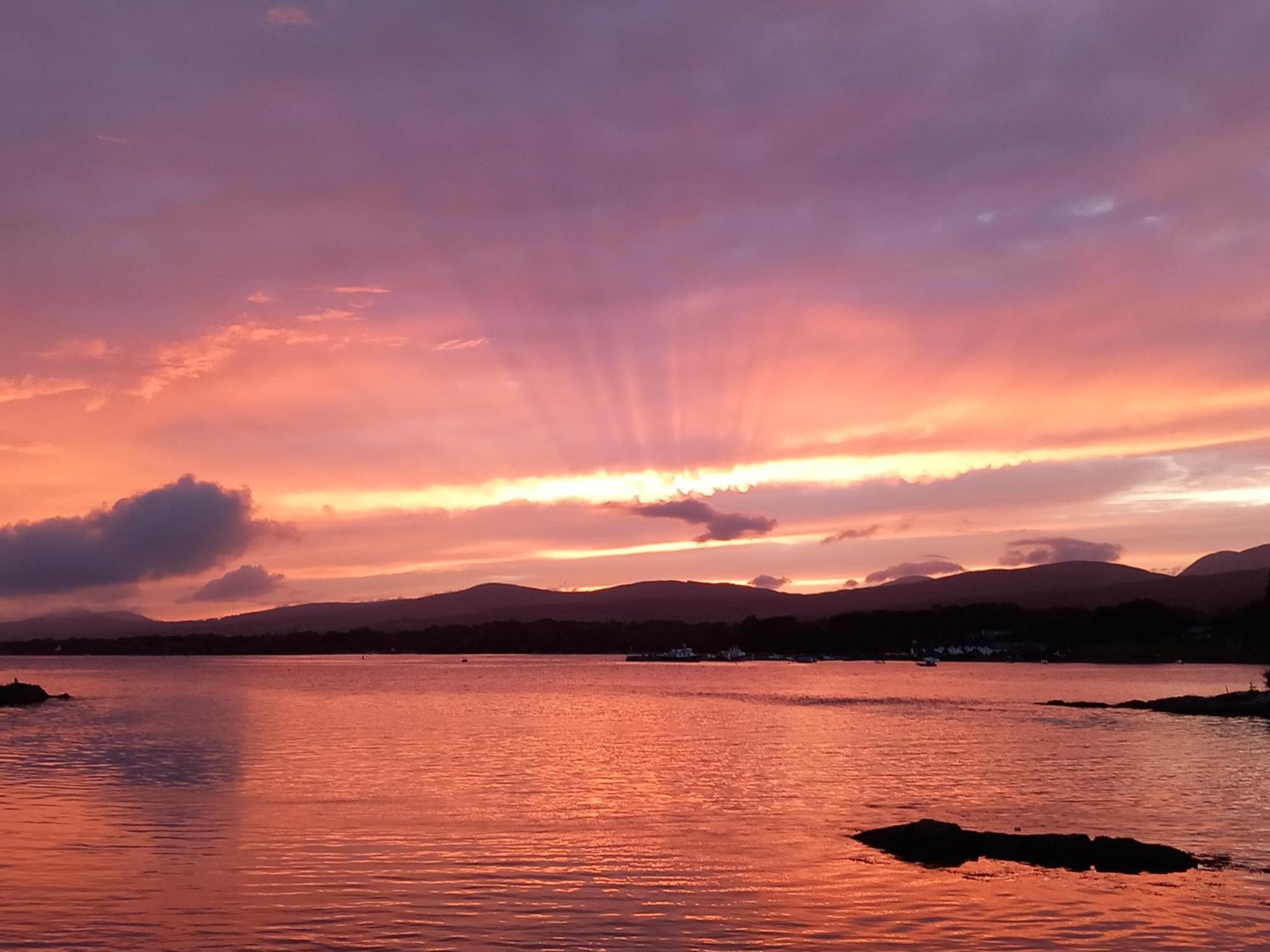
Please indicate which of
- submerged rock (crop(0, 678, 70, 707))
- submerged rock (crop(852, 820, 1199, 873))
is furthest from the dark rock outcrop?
submerged rock (crop(0, 678, 70, 707))

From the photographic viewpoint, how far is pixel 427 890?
26016mm

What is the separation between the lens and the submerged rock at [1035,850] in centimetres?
2861

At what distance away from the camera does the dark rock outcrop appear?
85.8 m

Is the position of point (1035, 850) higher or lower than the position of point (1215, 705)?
higher

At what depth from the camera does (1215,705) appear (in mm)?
88312

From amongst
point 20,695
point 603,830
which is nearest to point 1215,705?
point 603,830

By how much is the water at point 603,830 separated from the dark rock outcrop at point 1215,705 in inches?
433

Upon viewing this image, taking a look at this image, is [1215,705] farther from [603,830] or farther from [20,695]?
[20,695]

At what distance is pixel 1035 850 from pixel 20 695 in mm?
97701

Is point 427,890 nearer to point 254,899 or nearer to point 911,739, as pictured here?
point 254,899

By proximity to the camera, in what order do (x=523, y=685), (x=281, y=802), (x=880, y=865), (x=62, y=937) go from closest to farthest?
1. (x=62, y=937)
2. (x=880, y=865)
3. (x=281, y=802)
4. (x=523, y=685)

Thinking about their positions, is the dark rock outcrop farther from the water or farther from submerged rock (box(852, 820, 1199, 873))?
submerged rock (box(852, 820, 1199, 873))

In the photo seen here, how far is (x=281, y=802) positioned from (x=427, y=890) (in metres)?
15.9

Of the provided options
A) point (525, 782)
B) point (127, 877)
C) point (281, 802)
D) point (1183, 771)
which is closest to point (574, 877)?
point (127, 877)
